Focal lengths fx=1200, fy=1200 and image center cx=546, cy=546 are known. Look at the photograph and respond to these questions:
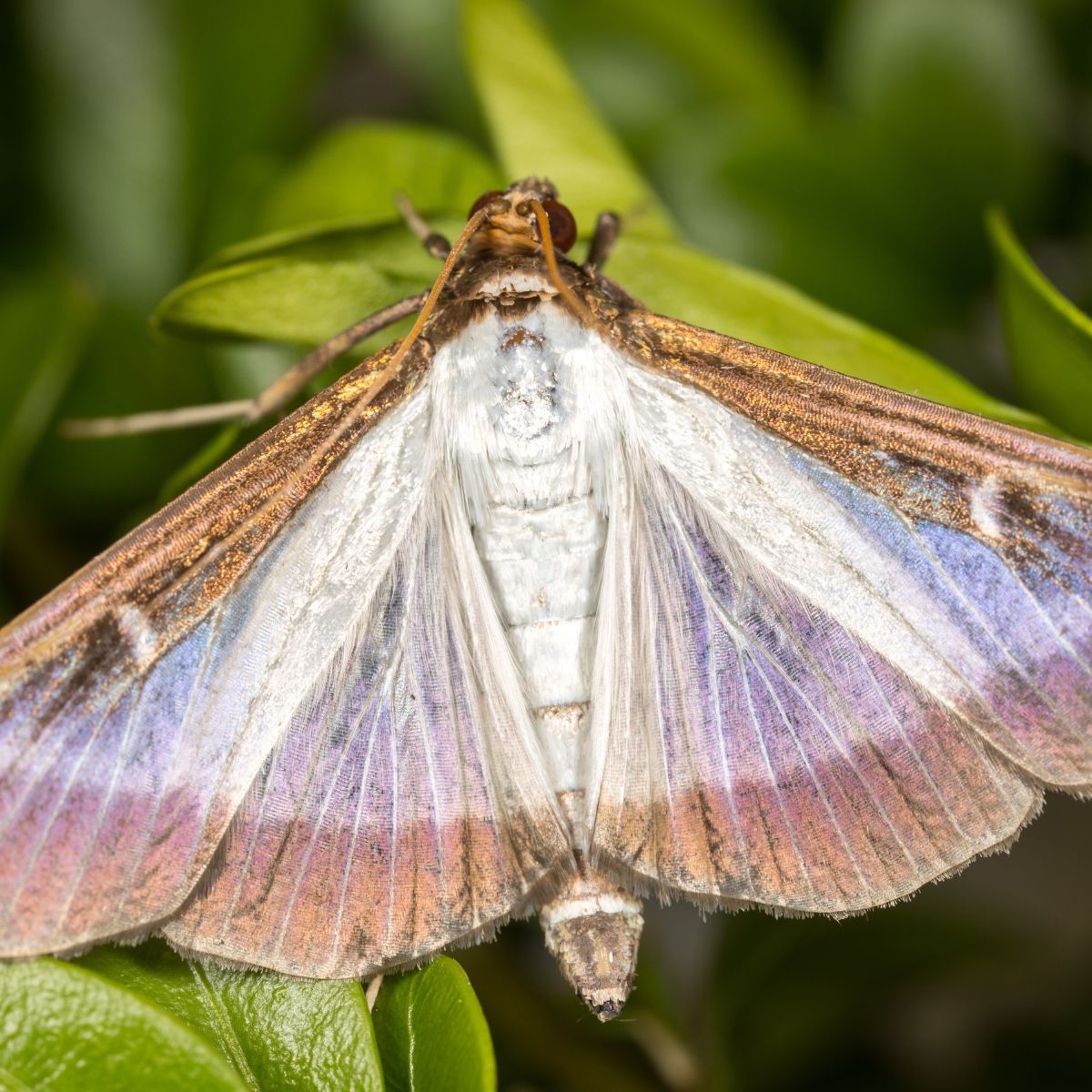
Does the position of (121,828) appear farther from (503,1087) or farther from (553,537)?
(503,1087)

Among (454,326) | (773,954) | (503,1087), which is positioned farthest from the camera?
(773,954)

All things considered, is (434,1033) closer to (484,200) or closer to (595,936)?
(595,936)

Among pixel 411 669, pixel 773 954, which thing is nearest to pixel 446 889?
pixel 411 669

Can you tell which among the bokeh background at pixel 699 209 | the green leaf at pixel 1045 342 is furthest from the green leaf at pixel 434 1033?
the green leaf at pixel 1045 342

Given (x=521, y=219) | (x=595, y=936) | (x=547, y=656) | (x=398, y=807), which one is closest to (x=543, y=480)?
(x=547, y=656)

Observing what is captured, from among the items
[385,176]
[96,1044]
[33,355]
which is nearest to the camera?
[96,1044]

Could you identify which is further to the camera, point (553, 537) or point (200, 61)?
point (200, 61)

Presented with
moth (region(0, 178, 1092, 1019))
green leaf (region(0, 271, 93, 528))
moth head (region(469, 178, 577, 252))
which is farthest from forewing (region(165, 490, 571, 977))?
green leaf (region(0, 271, 93, 528))
